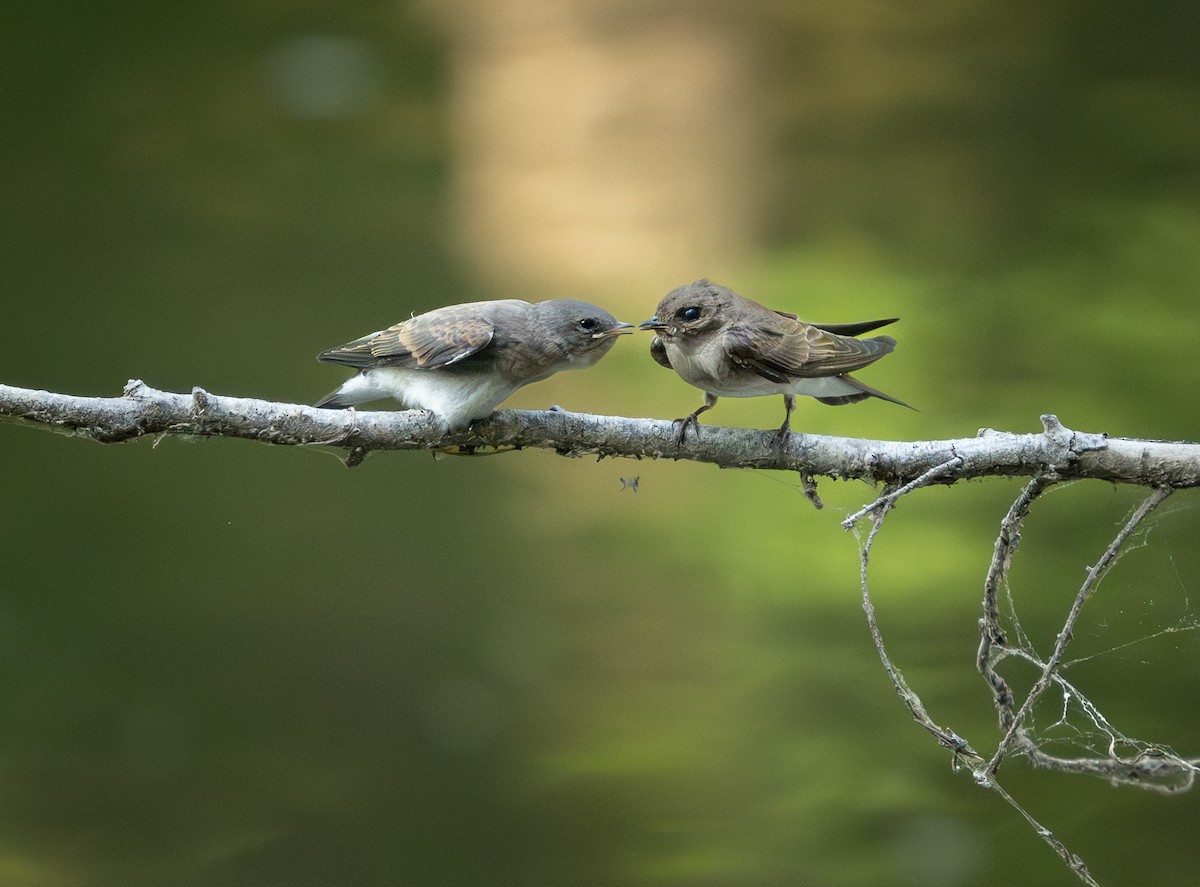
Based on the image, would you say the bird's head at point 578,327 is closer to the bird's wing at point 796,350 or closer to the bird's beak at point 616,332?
the bird's beak at point 616,332

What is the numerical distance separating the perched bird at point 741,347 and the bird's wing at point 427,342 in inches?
10.7

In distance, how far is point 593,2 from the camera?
278 cm

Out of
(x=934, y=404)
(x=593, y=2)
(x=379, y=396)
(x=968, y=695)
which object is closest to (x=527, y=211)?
(x=593, y=2)

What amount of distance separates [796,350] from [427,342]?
2.01 ft

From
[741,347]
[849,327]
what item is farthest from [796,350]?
[849,327]

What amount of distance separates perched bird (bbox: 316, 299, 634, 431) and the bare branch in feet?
0.15

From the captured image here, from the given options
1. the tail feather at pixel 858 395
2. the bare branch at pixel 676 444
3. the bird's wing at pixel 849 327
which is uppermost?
the bird's wing at pixel 849 327

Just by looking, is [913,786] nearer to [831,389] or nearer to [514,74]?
[831,389]

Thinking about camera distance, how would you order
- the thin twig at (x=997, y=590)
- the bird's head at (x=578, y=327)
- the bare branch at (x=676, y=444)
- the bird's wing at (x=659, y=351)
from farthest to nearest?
the bird's wing at (x=659, y=351) < the bird's head at (x=578, y=327) < the thin twig at (x=997, y=590) < the bare branch at (x=676, y=444)

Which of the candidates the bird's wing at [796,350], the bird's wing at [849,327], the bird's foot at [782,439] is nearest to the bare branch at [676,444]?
the bird's foot at [782,439]

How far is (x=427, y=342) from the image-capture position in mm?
1700

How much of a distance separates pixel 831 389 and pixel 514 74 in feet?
4.83

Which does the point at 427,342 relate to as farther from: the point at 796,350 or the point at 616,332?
the point at 796,350

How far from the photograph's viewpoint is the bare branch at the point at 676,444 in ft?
4.59
